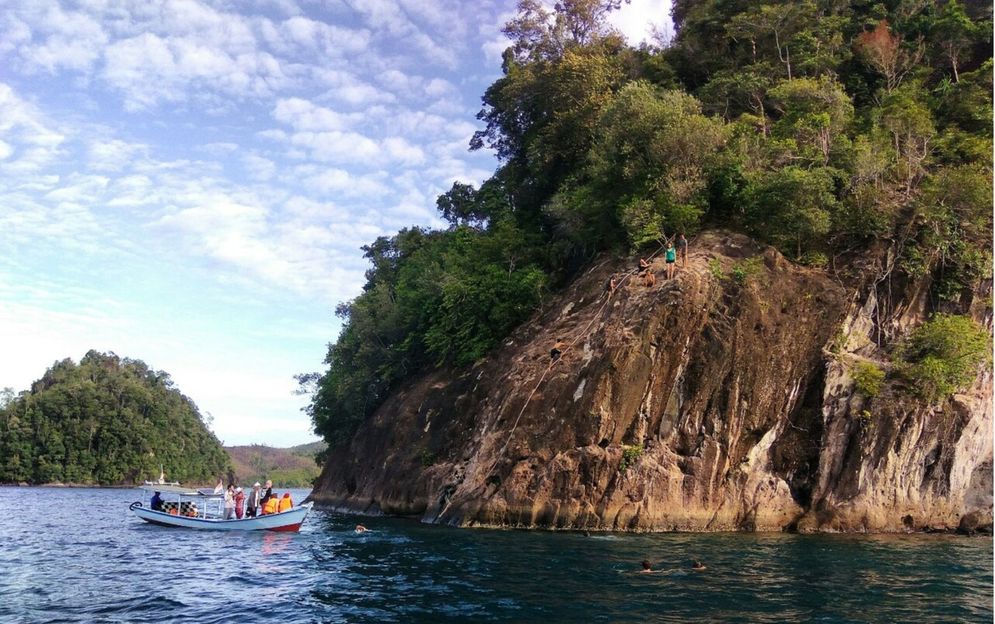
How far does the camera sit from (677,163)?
36062 mm

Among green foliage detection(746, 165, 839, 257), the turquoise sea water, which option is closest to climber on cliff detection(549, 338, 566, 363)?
the turquoise sea water

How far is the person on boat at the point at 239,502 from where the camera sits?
33.5 m

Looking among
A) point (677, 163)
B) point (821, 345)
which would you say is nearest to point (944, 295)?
point (821, 345)

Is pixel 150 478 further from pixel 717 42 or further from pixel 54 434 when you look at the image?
pixel 717 42

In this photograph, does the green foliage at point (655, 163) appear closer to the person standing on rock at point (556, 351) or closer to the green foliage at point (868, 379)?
the person standing on rock at point (556, 351)

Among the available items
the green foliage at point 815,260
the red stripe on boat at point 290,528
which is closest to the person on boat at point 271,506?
the red stripe on boat at point 290,528

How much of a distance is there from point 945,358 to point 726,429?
9912 mm

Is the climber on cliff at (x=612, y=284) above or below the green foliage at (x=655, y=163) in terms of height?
below

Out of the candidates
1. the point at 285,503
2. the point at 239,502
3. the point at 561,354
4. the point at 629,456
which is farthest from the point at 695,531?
the point at 239,502

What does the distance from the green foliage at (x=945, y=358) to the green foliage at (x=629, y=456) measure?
1236cm

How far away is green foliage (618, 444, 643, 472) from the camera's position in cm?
2908

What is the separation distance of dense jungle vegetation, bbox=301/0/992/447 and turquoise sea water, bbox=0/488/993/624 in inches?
540

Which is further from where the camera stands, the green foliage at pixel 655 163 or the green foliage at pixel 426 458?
the green foliage at pixel 426 458

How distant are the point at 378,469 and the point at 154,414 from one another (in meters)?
107
